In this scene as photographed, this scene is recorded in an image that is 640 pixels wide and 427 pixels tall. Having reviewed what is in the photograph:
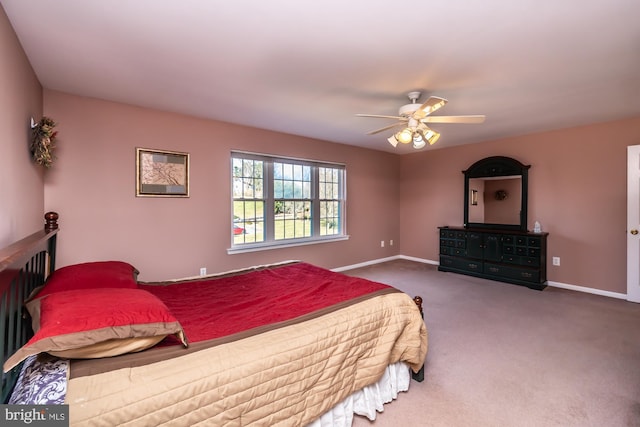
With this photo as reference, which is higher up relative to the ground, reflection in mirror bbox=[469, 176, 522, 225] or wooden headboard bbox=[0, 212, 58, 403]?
reflection in mirror bbox=[469, 176, 522, 225]

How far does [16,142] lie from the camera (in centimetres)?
192

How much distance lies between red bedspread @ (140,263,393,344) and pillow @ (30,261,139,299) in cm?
29

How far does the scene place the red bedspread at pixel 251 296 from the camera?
164cm

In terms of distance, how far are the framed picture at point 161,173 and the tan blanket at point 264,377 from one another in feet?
8.68

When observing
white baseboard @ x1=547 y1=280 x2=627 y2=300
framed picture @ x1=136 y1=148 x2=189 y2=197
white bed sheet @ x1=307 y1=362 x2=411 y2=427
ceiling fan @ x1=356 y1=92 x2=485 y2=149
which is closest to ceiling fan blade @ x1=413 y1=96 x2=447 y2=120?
ceiling fan @ x1=356 y1=92 x2=485 y2=149

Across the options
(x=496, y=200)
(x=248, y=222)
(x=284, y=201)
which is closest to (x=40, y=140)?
(x=248, y=222)

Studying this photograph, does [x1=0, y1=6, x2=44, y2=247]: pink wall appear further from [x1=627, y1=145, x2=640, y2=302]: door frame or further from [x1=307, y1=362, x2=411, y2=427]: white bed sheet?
[x1=627, y1=145, x2=640, y2=302]: door frame

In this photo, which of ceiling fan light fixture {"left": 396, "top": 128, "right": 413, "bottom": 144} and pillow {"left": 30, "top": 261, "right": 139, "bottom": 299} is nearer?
pillow {"left": 30, "top": 261, "right": 139, "bottom": 299}

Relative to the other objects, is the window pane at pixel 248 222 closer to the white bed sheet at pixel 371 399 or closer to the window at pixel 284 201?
the window at pixel 284 201

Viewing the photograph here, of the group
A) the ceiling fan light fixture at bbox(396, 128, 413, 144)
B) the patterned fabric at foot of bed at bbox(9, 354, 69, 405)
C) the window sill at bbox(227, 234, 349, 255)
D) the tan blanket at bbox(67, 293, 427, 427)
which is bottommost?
the tan blanket at bbox(67, 293, 427, 427)

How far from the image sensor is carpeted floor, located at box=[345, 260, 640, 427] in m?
1.80

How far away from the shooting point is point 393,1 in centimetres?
161

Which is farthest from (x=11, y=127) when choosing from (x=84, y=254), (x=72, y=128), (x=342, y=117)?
(x=342, y=117)

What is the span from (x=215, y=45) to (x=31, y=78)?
1599 millimetres
